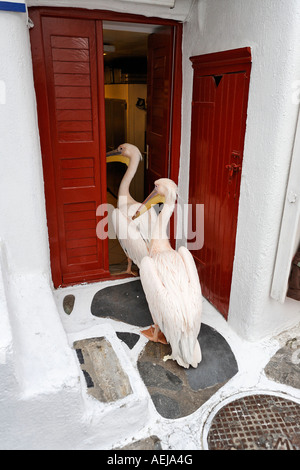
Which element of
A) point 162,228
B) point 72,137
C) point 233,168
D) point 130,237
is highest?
point 72,137

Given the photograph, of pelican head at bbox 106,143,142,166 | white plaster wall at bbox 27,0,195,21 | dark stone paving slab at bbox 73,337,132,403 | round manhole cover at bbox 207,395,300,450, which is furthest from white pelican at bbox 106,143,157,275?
round manhole cover at bbox 207,395,300,450

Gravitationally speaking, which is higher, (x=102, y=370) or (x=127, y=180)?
(x=127, y=180)

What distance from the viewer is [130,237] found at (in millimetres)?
4738

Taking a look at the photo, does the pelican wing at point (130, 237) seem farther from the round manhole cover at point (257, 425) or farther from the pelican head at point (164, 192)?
the round manhole cover at point (257, 425)

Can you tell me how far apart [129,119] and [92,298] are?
15.1ft

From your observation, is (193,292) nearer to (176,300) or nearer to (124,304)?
(176,300)

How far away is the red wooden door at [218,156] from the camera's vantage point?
12.2 ft

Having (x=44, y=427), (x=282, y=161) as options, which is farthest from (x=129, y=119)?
(x=44, y=427)

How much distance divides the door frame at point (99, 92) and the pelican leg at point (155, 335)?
1.31 m

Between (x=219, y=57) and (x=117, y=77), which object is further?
(x=117, y=77)

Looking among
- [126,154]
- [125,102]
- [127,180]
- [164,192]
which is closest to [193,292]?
[164,192]

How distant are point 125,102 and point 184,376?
239 inches

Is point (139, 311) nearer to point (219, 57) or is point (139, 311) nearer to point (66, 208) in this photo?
point (66, 208)

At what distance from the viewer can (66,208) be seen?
4684 millimetres
